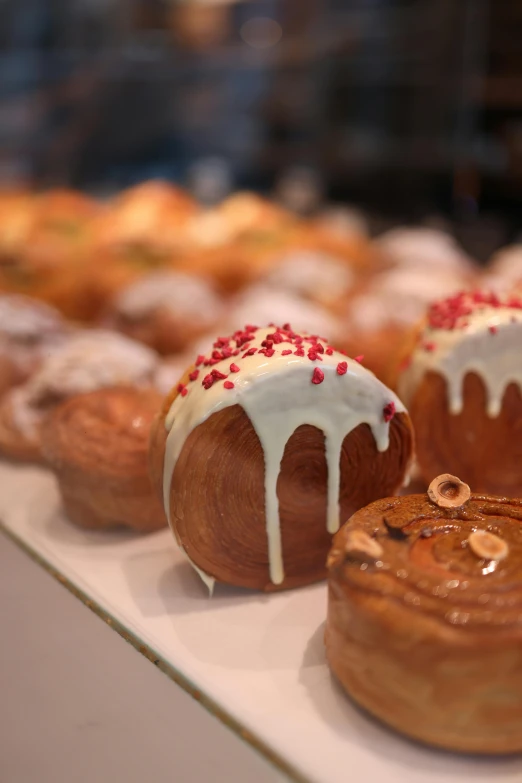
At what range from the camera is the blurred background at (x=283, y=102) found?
3654mm

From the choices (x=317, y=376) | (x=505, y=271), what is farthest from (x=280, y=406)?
(x=505, y=271)

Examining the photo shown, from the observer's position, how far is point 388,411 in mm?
1195

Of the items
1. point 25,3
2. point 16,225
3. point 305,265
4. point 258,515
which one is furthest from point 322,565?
point 25,3

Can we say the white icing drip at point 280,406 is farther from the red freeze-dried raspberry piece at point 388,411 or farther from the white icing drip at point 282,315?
the white icing drip at point 282,315

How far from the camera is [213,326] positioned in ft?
7.50

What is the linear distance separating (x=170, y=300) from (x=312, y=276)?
23.3 inches

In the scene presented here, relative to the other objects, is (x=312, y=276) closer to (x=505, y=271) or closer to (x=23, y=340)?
(x=505, y=271)

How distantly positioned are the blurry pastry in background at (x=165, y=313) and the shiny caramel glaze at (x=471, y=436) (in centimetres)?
101

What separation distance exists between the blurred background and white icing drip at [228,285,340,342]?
173 centimetres

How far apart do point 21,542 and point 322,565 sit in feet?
1.79

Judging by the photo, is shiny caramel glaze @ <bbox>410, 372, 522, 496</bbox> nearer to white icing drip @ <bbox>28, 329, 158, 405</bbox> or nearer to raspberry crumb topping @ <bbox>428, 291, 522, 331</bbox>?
raspberry crumb topping @ <bbox>428, 291, 522, 331</bbox>

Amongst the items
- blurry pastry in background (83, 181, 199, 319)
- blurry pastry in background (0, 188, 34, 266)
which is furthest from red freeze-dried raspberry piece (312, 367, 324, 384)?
blurry pastry in background (0, 188, 34, 266)

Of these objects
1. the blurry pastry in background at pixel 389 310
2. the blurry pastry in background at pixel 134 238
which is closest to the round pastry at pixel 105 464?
the blurry pastry in background at pixel 389 310

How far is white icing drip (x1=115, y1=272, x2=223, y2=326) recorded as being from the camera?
2.37m
